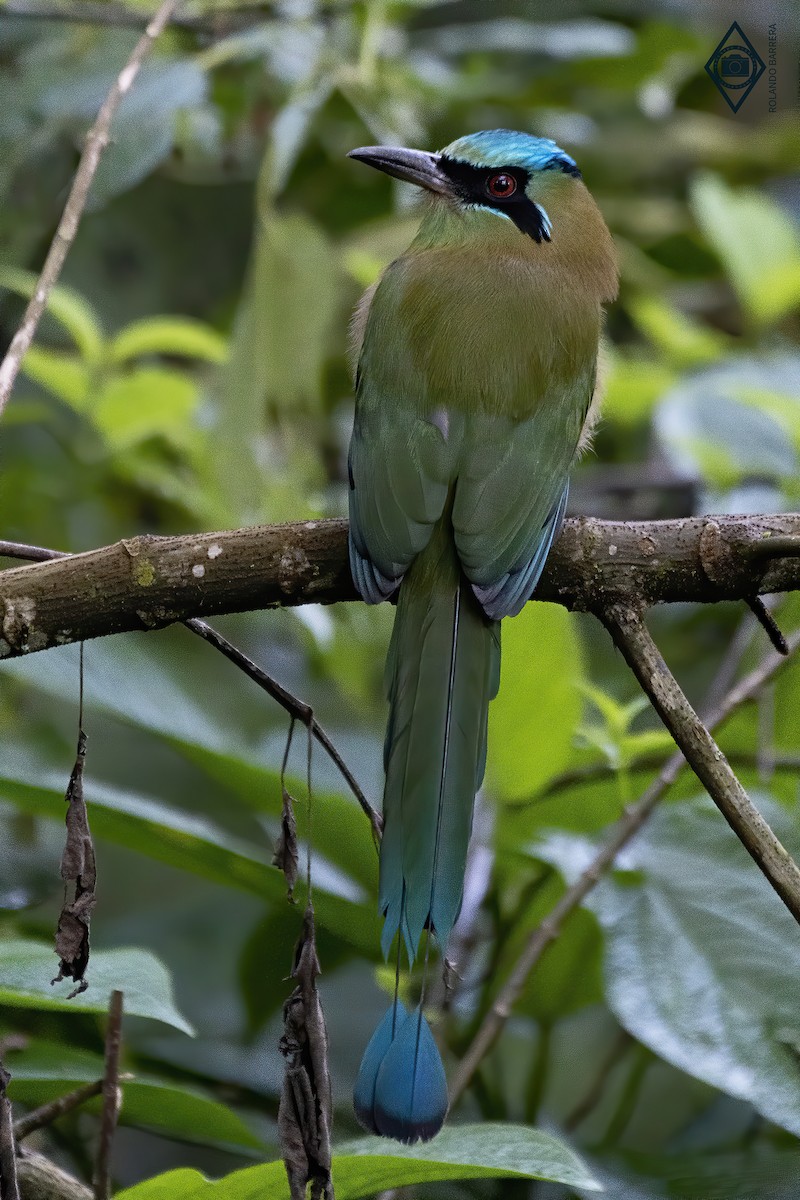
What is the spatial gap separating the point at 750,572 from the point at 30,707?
181 cm

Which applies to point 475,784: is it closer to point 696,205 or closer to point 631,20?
point 696,205

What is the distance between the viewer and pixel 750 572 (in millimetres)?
1154

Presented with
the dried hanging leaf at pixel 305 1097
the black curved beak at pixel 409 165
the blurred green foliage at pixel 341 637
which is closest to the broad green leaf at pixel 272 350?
the blurred green foliage at pixel 341 637

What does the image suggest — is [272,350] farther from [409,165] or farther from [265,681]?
[265,681]

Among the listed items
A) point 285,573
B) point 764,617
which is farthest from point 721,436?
point 285,573

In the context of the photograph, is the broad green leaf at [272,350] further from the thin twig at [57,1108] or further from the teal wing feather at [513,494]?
the thin twig at [57,1108]

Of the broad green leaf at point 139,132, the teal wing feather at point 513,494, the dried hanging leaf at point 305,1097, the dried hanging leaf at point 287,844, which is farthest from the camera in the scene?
the broad green leaf at point 139,132

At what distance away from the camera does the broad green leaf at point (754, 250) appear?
314 cm

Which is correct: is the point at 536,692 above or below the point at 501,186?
below

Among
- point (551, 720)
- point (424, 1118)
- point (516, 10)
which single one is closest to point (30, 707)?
point (551, 720)

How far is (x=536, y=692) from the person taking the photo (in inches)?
67.5

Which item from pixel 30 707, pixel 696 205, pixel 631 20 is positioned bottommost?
pixel 30 707

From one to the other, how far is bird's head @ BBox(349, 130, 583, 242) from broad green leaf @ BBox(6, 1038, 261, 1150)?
1.14 metres

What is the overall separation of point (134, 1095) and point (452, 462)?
2.54 ft
